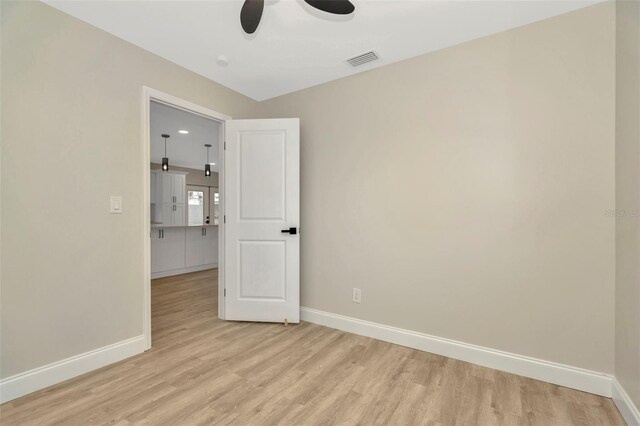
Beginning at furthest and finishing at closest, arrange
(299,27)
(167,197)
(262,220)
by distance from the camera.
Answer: (167,197), (262,220), (299,27)

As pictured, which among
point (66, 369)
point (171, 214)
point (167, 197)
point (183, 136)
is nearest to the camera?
point (66, 369)

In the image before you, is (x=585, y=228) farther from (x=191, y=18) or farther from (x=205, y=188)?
(x=205, y=188)

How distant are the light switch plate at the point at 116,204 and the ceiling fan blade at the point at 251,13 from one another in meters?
1.65

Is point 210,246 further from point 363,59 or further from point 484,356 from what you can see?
point 484,356

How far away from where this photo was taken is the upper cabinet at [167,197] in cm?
739

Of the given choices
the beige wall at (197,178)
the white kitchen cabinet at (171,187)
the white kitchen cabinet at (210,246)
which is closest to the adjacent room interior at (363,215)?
the white kitchen cabinet at (210,246)

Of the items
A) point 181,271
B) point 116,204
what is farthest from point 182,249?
point 116,204

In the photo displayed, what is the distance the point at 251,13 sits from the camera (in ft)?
5.68

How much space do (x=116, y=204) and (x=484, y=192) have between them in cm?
294

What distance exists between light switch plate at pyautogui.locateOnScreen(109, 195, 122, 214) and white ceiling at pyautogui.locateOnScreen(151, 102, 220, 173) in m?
1.19

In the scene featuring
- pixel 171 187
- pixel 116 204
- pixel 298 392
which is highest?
pixel 171 187

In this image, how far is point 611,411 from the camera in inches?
68.4

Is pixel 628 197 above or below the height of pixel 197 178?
below

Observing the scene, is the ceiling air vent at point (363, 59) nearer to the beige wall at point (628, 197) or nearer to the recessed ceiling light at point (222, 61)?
the recessed ceiling light at point (222, 61)
